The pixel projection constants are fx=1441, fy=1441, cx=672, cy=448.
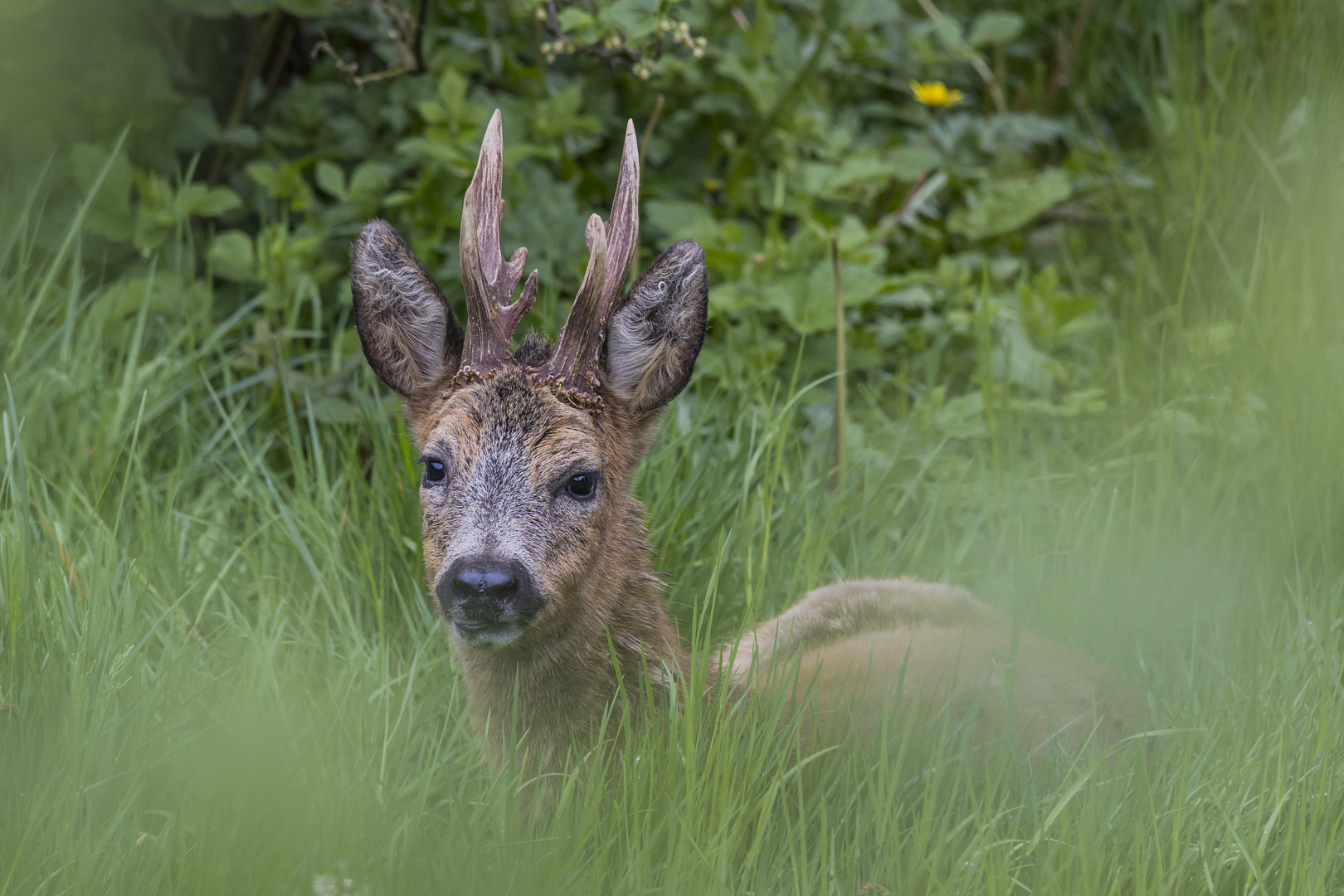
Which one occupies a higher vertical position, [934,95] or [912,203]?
[934,95]

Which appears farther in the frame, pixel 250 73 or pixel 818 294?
pixel 250 73

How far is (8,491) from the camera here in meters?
3.69

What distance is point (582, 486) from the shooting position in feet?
9.65

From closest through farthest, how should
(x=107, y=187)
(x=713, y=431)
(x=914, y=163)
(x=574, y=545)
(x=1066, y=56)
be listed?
(x=574, y=545) → (x=713, y=431) → (x=107, y=187) → (x=914, y=163) → (x=1066, y=56)

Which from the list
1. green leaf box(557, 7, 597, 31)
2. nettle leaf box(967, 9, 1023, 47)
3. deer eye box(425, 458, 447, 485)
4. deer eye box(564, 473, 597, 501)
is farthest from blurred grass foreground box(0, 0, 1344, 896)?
deer eye box(425, 458, 447, 485)

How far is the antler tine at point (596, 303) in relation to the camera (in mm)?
2889

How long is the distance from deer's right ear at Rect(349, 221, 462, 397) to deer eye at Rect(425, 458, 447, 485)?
263mm

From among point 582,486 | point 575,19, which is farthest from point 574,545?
point 575,19

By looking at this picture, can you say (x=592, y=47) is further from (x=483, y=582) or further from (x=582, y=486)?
(x=483, y=582)

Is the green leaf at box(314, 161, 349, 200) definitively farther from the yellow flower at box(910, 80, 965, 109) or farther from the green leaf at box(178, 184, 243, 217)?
the yellow flower at box(910, 80, 965, 109)

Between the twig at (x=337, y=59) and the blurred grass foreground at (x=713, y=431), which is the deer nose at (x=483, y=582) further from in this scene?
the twig at (x=337, y=59)

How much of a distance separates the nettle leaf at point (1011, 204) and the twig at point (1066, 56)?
3.77 feet

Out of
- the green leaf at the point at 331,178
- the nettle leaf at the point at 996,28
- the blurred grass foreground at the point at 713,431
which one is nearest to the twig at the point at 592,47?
the blurred grass foreground at the point at 713,431

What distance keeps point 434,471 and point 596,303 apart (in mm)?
481
